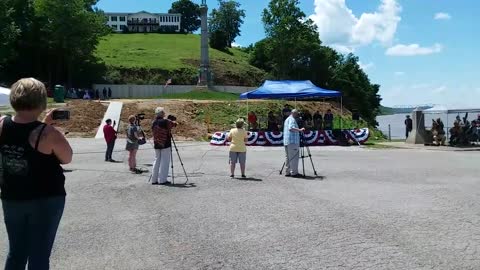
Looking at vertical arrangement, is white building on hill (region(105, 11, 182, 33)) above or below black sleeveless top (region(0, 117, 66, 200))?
above

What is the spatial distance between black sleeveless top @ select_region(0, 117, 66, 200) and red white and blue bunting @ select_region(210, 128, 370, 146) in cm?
2375

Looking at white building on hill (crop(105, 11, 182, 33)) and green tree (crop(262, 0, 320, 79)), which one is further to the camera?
white building on hill (crop(105, 11, 182, 33))

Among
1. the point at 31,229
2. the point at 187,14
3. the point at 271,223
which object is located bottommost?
the point at 271,223

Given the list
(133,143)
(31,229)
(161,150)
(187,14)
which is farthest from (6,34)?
(187,14)

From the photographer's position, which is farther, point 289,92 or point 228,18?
point 228,18

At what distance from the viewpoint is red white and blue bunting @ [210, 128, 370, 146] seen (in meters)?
28.5

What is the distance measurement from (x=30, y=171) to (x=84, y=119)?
102 feet

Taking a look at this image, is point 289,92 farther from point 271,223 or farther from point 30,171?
point 30,171

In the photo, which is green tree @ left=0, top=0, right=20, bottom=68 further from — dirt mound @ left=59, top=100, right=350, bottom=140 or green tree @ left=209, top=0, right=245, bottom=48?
green tree @ left=209, top=0, right=245, bottom=48

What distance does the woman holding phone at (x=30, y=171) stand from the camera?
3938 millimetres

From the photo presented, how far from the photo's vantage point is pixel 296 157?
1430 centimetres

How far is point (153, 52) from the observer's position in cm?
9319

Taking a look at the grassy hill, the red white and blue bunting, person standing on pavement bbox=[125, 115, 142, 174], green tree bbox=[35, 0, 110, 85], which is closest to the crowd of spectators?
the red white and blue bunting

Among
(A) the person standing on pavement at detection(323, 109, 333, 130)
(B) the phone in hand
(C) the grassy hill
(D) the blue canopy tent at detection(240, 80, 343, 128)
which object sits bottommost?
(B) the phone in hand
